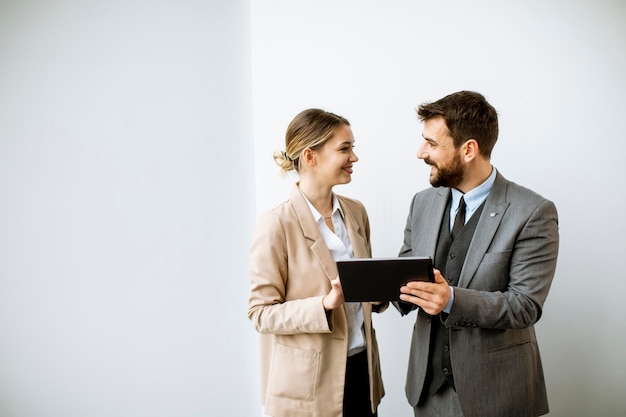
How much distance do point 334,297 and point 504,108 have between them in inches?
50.3


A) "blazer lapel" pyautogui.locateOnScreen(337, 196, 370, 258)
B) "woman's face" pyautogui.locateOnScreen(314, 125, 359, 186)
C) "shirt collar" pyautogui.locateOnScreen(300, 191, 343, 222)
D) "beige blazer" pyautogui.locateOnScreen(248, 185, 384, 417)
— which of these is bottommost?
"beige blazer" pyautogui.locateOnScreen(248, 185, 384, 417)

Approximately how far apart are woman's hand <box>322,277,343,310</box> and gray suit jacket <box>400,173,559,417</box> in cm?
34

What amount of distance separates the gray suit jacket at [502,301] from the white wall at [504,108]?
678 mm

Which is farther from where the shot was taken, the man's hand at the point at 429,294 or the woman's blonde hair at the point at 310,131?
the woman's blonde hair at the point at 310,131

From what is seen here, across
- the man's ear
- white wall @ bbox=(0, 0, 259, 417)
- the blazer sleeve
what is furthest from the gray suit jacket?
white wall @ bbox=(0, 0, 259, 417)

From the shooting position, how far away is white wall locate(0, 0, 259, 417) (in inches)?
84.7

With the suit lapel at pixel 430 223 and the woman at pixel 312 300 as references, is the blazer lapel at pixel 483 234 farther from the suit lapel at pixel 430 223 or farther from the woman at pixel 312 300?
the woman at pixel 312 300

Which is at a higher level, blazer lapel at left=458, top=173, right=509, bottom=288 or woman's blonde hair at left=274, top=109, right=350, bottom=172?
woman's blonde hair at left=274, top=109, right=350, bottom=172

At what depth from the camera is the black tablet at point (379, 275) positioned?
126cm

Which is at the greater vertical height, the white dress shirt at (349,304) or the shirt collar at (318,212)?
the shirt collar at (318,212)

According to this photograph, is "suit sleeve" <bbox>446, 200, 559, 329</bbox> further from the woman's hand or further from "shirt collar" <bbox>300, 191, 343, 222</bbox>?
"shirt collar" <bbox>300, 191, 343, 222</bbox>

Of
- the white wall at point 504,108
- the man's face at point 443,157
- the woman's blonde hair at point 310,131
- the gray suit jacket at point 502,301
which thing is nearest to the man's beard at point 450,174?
the man's face at point 443,157

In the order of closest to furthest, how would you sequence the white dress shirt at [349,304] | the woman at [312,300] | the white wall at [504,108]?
the woman at [312,300], the white dress shirt at [349,304], the white wall at [504,108]

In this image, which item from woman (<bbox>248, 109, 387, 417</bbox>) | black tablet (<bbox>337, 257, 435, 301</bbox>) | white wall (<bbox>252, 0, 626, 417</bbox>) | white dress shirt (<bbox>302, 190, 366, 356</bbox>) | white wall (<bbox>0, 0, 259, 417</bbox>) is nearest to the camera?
black tablet (<bbox>337, 257, 435, 301</bbox>)
